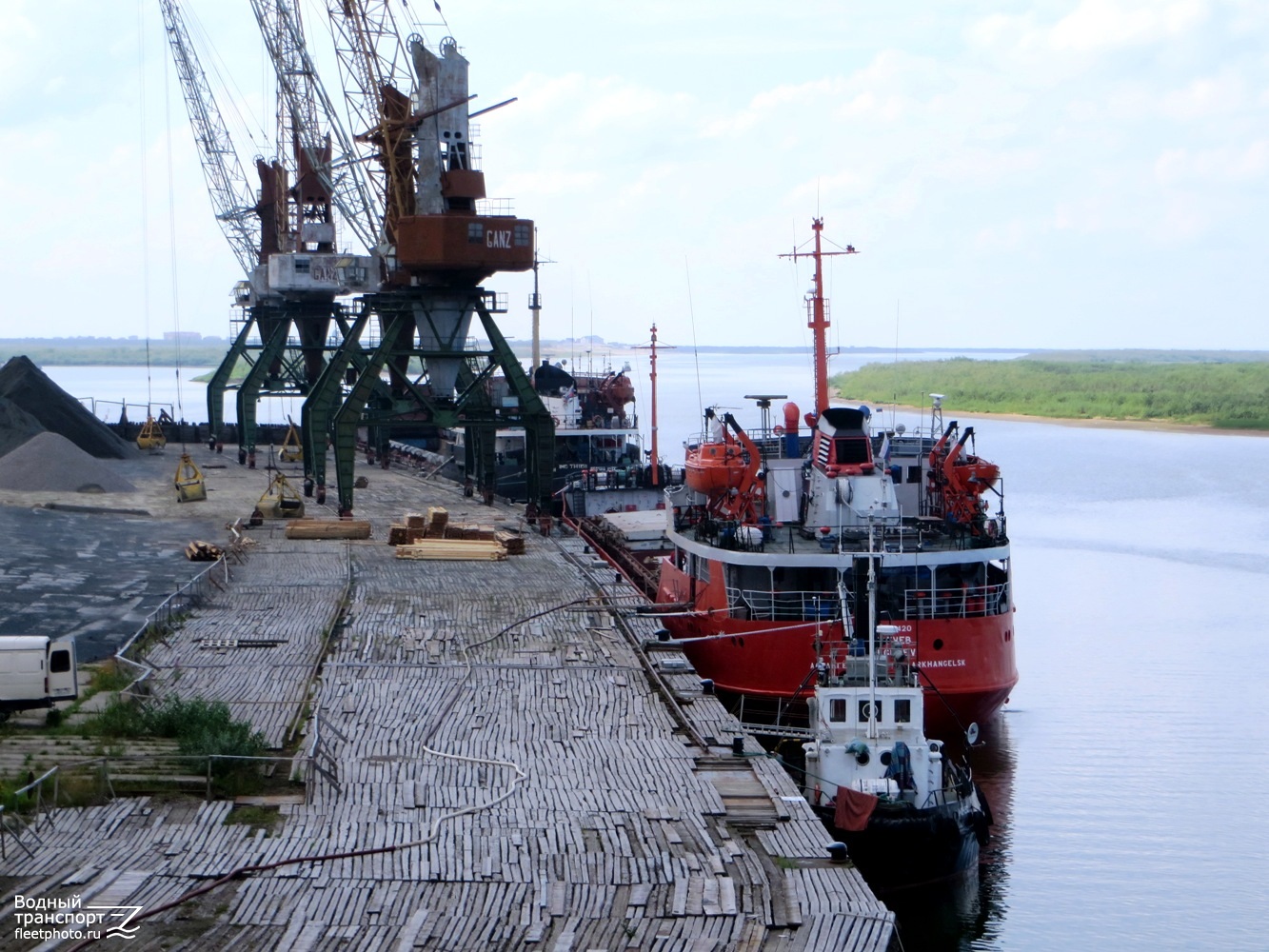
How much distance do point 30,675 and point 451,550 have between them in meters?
19.7

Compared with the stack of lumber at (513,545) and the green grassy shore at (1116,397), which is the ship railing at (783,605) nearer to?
the stack of lumber at (513,545)

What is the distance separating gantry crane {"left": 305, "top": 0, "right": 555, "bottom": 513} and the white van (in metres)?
26.4

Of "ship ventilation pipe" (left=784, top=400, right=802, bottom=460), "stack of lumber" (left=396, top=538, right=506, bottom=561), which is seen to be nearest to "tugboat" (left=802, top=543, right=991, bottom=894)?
"ship ventilation pipe" (left=784, top=400, right=802, bottom=460)

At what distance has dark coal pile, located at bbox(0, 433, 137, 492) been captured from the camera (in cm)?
5559

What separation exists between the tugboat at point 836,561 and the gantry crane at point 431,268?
675 inches

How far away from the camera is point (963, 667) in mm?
28328

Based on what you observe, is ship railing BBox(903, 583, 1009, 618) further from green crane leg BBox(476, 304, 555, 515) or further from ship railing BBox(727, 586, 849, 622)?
green crane leg BBox(476, 304, 555, 515)

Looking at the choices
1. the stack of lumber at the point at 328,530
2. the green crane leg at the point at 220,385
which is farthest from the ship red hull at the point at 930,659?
the green crane leg at the point at 220,385

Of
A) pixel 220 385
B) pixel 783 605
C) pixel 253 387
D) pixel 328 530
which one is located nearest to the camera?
pixel 783 605

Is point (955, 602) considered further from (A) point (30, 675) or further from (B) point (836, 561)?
(A) point (30, 675)

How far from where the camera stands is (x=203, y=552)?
1575 inches

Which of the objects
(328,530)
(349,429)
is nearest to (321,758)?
(328,530)

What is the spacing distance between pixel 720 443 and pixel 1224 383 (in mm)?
159746

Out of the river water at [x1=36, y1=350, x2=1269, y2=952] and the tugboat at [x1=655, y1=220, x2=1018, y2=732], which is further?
the tugboat at [x1=655, y1=220, x2=1018, y2=732]
